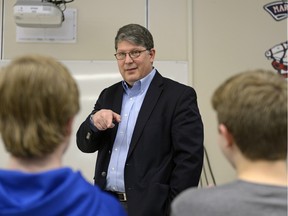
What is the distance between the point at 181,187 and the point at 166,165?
12 cm

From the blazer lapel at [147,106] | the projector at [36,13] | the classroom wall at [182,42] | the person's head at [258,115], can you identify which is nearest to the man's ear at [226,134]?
the person's head at [258,115]

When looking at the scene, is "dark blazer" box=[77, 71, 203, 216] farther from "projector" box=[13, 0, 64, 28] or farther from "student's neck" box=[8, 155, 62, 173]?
"projector" box=[13, 0, 64, 28]

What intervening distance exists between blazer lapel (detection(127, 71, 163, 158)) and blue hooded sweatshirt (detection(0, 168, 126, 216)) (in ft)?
2.80

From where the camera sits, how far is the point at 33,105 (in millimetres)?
794

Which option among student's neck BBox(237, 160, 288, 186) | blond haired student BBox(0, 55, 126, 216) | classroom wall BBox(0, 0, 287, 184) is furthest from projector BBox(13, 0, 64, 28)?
student's neck BBox(237, 160, 288, 186)

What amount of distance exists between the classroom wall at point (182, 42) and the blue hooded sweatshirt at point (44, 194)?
2.29 meters

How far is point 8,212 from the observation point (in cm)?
76

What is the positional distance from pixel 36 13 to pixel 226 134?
214cm

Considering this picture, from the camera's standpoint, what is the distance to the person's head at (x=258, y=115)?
0.83 metres

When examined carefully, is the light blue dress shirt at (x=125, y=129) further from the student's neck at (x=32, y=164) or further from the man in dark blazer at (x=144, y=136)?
the student's neck at (x=32, y=164)

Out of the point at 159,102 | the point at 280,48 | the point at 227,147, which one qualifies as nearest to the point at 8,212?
the point at 227,147

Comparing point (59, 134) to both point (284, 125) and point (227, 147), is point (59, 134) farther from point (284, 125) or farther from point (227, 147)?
point (284, 125)

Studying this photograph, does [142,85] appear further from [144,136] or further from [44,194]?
[44,194]

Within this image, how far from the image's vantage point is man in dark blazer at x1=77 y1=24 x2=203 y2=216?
1601 millimetres
